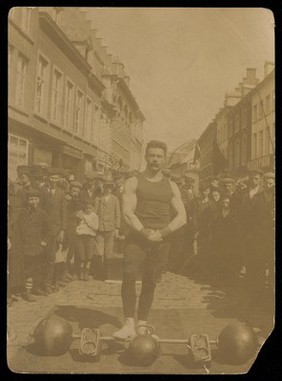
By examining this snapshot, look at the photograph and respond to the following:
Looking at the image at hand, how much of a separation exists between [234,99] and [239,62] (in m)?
0.34

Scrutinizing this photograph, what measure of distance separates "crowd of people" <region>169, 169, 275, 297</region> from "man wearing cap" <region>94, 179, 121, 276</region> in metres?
0.60

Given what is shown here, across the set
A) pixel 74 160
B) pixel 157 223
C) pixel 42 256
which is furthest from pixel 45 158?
pixel 157 223

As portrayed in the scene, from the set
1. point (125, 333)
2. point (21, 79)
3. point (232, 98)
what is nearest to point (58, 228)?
point (125, 333)

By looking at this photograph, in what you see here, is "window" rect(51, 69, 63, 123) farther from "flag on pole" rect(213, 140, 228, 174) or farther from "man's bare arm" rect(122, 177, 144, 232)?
"flag on pole" rect(213, 140, 228, 174)

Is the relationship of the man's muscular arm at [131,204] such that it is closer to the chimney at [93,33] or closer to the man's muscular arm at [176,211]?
the man's muscular arm at [176,211]

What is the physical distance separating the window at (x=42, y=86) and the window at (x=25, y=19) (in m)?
0.27

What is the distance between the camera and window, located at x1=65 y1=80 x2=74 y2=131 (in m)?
4.29

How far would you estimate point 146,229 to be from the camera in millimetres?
4145

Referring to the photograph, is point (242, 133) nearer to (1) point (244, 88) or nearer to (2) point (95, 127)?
(1) point (244, 88)

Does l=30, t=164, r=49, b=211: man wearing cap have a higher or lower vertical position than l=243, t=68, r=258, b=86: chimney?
lower

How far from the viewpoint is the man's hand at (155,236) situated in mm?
4141

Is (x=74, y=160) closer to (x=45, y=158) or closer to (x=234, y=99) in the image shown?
(x=45, y=158)

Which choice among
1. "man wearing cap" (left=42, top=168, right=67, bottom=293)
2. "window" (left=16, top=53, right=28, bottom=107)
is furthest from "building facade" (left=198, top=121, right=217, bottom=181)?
"window" (left=16, top=53, right=28, bottom=107)

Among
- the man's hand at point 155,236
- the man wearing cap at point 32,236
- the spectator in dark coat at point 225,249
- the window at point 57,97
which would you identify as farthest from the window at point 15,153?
the spectator in dark coat at point 225,249
